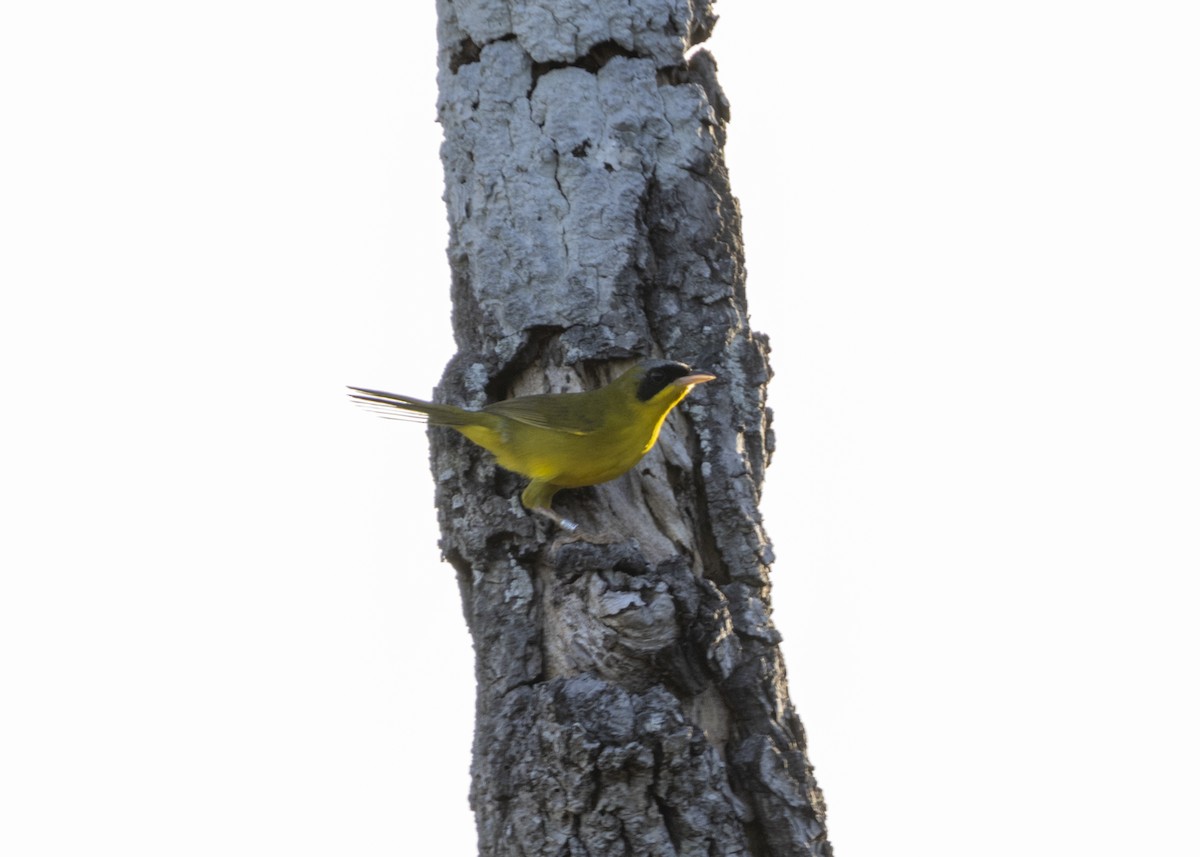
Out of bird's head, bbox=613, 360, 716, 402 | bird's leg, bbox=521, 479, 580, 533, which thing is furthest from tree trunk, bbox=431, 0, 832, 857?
bird's head, bbox=613, 360, 716, 402

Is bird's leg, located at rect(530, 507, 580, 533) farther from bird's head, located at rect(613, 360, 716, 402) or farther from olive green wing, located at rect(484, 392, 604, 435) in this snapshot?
bird's head, located at rect(613, 360, 716, 402)

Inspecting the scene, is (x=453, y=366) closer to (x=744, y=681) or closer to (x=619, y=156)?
(x=619, y=156)

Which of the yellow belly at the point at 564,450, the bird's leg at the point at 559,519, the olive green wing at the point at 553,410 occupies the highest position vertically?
the olive green wing at the point at 553,410

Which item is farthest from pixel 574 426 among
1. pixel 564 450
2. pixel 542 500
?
pixel 542 500

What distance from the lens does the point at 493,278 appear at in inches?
192

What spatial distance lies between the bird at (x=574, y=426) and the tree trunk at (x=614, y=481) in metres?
0.09

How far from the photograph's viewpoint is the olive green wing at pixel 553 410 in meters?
4.64

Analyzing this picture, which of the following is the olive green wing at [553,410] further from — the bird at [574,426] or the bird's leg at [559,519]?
the bird's leg at [559,519]

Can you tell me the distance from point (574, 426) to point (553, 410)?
0.42 ft

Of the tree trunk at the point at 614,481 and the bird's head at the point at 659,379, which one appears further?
the bird's head at the point at 659,379

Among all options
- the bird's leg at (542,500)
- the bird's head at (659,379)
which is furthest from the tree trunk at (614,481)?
the bird's head at (659,379)

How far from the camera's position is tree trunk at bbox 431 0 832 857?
4.22 m

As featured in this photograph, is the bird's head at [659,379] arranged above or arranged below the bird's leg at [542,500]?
above

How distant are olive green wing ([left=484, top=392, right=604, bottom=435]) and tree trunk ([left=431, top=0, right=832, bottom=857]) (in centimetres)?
14
